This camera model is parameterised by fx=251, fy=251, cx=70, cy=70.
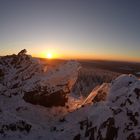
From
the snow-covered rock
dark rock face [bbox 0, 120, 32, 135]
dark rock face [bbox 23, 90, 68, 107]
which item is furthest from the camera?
the snow-covered rock

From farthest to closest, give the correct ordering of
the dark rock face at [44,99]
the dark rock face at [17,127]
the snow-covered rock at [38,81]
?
the snow-covered rock at [38,81] → the dark rock face at [44,99] → the dark rock face at [17,127]

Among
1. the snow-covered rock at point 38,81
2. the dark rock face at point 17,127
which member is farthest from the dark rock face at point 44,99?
the dark rock face at point 17,127

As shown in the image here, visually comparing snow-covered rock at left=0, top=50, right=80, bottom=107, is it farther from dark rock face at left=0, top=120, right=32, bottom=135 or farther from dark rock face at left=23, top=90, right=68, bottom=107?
dark rock face at left=0, top=120, right=32, bottom=135

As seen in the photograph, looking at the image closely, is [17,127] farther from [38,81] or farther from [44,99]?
[38,81]

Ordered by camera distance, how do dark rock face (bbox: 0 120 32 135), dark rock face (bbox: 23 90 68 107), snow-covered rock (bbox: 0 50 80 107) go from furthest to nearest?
snow-covered rock (bbox: 0 50 80 107), dark rock face (bbox: 23 90 68 107), dark rock face (bbox: 0 120 32 135)

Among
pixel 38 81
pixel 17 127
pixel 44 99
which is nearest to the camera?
pixel 17 127

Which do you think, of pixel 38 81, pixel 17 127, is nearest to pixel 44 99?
pixel 38 81

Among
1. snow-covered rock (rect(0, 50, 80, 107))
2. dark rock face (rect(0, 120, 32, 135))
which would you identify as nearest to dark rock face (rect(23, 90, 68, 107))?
snow-covered rock (rect(0, 50, 80, 107))

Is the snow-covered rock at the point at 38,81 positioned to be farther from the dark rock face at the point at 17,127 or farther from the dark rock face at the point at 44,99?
the dark rock face at the point at 17,127

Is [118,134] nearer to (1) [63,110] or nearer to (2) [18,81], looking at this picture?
(1) [63,110]

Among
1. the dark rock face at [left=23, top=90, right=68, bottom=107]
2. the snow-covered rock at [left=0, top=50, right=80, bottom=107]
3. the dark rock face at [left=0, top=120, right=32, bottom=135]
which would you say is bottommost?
the dark rock face at [left=0, top=120, right=32, bottom=135]

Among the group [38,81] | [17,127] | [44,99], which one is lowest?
[17,127]

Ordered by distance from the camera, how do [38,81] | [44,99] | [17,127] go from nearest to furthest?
[17,127] → [44,99] → [38,81]
